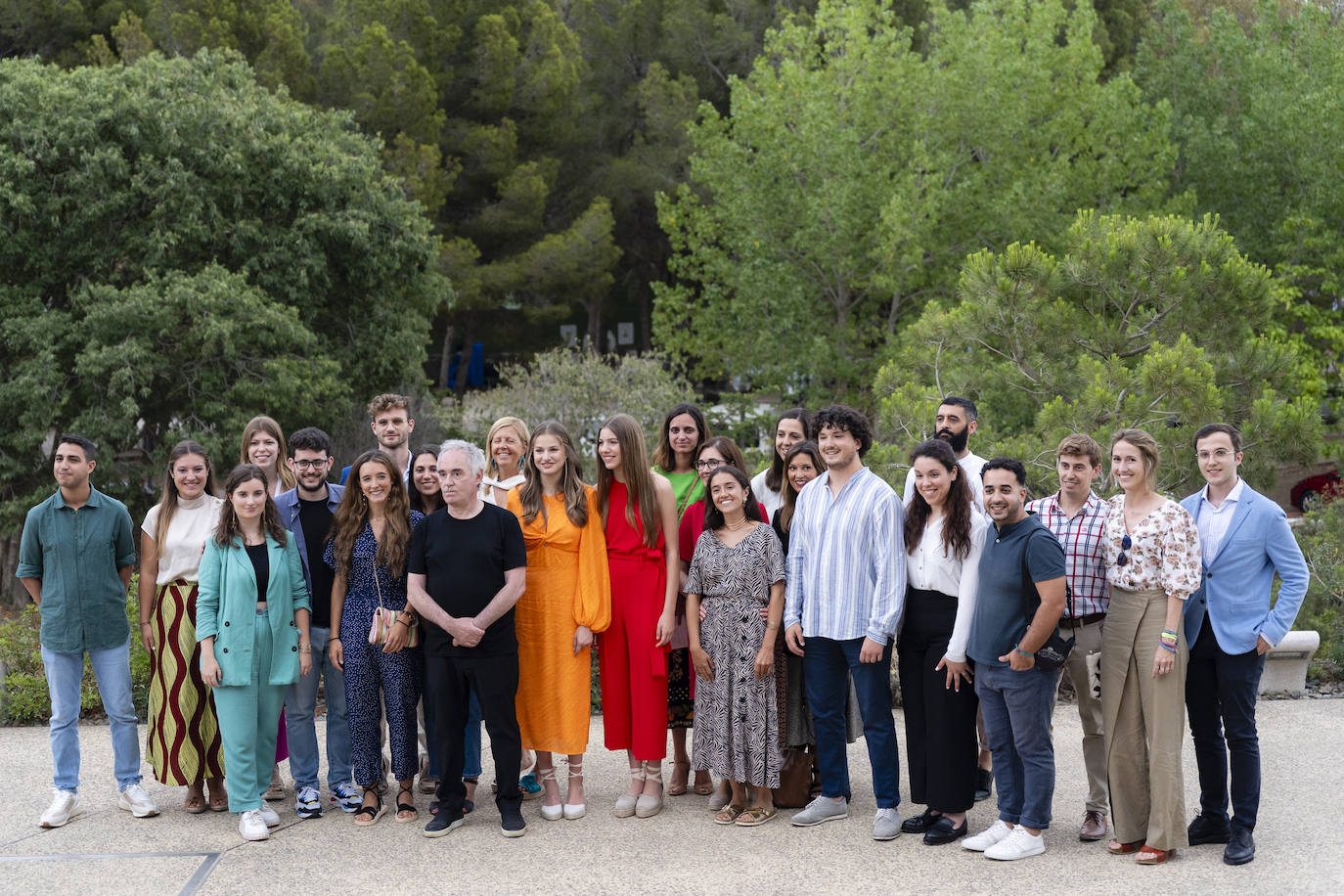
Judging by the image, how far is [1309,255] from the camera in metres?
19.7

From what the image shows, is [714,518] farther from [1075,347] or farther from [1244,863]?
[1075,347]

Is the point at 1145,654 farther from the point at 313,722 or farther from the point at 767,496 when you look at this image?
the point at 313,722

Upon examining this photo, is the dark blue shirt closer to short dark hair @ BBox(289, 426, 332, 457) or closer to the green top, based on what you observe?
the green top

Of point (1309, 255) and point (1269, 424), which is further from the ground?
point (1309, 255)

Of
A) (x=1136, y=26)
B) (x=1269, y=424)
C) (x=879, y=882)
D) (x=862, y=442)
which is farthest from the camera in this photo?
(x=1136, y=26)

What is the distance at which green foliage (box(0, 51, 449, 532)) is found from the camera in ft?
51.4

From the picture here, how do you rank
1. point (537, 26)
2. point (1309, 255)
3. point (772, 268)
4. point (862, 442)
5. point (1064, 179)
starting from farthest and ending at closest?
point (537, 26) → point (772, 268) → point (1064, 179) → point (1309, 255) → point (862, 442)

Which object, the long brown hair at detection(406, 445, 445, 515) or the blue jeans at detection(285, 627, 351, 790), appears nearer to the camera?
the blue jeans at detection(285, 627, 351, 790)

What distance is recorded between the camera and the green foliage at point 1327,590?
26.8 ft

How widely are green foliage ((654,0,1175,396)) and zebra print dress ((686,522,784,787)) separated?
56.4 feet

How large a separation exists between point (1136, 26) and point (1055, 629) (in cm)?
3214

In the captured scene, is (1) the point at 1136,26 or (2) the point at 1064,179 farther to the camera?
(1) the point at 1136,26

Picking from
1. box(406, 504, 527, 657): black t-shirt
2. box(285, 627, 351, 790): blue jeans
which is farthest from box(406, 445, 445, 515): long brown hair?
box(285, 627, 351, 790): blue jeans

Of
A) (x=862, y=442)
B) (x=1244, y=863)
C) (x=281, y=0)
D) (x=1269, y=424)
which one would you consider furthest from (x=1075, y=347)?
(x=281, y=0)
